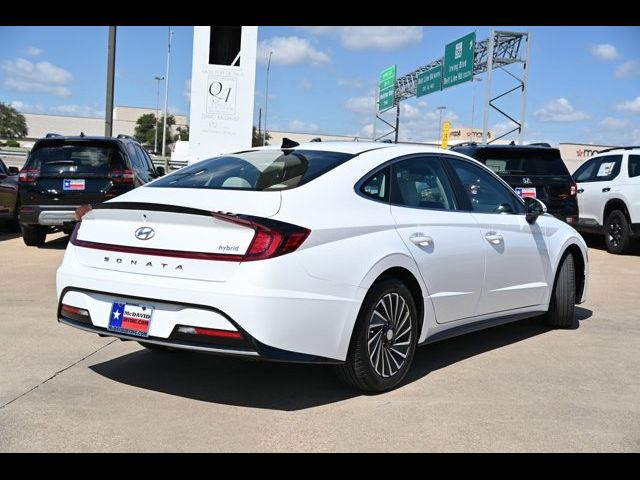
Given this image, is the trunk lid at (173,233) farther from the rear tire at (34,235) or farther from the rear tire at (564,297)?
the rear tire at (34,235)

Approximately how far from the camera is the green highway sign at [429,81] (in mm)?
32922

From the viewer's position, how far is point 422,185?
4883 mm

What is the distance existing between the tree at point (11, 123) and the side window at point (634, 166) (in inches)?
3426

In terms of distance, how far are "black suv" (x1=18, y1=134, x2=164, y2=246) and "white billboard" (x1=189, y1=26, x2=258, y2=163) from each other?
13.0 feet

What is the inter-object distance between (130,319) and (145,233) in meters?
0.48

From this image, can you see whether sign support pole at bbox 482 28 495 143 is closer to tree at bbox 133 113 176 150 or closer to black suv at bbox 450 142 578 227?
black suv at bbox 450 142 578 227

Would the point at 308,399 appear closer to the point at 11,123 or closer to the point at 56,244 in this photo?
the point at 56,244

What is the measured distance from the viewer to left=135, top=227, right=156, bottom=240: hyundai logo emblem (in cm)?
386

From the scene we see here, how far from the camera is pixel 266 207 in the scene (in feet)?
12.5

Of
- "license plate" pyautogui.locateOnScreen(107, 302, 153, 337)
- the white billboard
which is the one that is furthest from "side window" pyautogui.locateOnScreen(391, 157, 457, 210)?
the white billboard

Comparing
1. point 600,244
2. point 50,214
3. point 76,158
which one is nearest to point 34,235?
point 50,214

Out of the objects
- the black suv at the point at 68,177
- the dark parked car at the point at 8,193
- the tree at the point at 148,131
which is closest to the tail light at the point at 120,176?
the black suv at the point at 68,177
